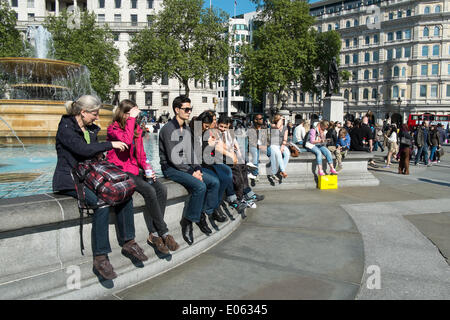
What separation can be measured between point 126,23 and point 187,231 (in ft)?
211

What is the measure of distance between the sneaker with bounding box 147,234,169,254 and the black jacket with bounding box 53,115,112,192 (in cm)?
110

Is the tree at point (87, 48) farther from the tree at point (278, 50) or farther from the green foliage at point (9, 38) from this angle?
the tree at point (278, 50)

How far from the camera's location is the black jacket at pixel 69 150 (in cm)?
338

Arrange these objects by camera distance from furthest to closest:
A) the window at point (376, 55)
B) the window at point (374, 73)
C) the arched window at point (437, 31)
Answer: the window at point (374, 73) < the window at point (376, 55) < the arched window at point (437, 31)

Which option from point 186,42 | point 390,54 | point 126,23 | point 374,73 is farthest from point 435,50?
point 126,23

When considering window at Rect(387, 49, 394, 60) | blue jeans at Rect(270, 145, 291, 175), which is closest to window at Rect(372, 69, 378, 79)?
window at Rect(387, 49, 394, 60)

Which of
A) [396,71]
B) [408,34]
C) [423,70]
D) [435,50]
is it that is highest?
[408,34]

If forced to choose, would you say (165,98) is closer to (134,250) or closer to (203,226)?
(203,226)

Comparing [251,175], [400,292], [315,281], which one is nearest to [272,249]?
[315,281]

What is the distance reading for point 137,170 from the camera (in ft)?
13.6

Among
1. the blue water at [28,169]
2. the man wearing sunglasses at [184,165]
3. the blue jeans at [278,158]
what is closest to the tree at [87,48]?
the blue water at [28,169]

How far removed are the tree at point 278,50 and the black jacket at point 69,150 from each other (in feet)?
117

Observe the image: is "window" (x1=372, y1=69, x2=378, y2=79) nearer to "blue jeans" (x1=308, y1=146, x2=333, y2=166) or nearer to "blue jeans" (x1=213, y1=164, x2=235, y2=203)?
"blue jeans" (x1=308, y1=146, x2=333, y2=166)
